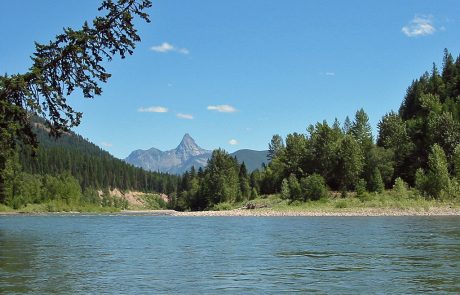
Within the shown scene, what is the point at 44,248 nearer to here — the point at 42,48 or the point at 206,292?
the point at 206,292

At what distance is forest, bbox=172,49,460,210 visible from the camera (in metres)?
110

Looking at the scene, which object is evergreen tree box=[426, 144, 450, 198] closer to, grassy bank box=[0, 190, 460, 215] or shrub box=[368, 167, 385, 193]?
grassy bank box=[0, 190, 460, 215]

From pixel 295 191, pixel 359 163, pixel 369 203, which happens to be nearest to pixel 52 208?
pixel 295 191

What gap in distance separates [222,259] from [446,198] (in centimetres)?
8315

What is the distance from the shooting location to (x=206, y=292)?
66.7 feet

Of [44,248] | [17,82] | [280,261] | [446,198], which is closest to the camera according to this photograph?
[17,82]

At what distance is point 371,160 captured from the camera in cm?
12419

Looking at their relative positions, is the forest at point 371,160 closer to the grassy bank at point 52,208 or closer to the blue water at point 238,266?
the grassy bank at point 52,208

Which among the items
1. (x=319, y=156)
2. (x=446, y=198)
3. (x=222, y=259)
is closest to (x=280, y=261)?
(x=222, y=259)

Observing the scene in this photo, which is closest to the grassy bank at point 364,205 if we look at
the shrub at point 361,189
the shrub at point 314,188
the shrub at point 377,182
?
the shrub at point 361,189

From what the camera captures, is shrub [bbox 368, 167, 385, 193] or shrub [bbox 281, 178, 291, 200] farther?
shrub [bbox 281, 178, 291, 200]

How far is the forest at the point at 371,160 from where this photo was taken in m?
110

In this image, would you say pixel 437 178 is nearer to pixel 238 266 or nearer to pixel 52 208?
pixel 238 266

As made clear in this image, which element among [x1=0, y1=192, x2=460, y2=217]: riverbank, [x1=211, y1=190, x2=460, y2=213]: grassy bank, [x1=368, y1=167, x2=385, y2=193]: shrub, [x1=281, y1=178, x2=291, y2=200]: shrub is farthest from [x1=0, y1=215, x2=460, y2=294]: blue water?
[x1=281, y1=178, x2=291, y2=200]: shrub
